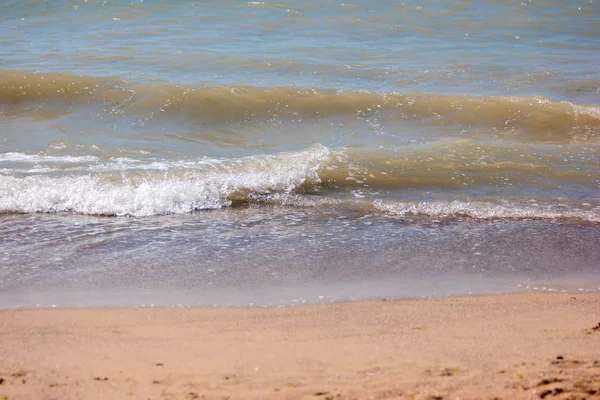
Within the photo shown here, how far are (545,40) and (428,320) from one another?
1298 cm

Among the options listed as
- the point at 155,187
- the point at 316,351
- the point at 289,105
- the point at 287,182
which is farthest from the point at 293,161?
the point at 316,351

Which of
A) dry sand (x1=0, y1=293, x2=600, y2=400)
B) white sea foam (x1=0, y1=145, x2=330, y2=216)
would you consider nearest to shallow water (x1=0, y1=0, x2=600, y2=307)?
white sea foam (x1=0, y1=145, x2=330, y2=216)

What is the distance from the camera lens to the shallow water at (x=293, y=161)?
520 cm

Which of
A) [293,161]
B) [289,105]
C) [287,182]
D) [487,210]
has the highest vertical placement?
[289,105]

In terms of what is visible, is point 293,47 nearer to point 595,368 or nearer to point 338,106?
point 338,106

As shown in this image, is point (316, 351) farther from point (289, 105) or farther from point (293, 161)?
point (289, 105)

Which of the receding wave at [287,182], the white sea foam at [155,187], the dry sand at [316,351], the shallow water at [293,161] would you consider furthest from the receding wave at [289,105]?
the dry sand at [316,351]

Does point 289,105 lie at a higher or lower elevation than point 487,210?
higher

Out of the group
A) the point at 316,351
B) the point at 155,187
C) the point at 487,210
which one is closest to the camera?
the point at 316,351

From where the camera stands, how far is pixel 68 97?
1117 centimetres

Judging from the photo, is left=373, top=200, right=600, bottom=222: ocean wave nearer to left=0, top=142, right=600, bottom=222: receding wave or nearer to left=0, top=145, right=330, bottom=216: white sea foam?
left=0, top=142, right=600, bottom=222: receding wave

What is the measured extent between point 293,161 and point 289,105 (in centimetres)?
318

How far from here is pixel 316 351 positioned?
3.74 m

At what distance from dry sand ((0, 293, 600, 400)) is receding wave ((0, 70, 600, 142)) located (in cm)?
599
